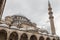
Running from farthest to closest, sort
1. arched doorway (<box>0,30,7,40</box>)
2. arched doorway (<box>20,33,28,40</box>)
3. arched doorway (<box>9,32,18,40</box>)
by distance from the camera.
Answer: arched doorway (<box>20,33,28,40</box>)
arched doorway (<box>9,32,18,40</box>)
arched doorway (<box>0,30,7,40</box>)

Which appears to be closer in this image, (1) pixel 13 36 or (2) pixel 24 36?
(1) pixel 13 36

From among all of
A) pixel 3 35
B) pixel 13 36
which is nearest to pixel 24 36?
pixel 13 36

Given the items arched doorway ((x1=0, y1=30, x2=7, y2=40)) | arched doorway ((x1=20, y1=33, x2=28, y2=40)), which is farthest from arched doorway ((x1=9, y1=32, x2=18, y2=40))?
arched doorway ((x1=20, y1=33, x2=28, y2=40))

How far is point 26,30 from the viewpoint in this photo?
20.5 m

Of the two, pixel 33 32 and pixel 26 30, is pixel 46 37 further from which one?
pixel 26 30

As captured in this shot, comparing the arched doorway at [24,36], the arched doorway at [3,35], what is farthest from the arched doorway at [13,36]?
the arched doorway at [24,36]

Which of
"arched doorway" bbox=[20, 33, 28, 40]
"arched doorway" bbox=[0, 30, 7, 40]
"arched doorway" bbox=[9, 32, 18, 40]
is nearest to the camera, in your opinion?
"arched doorway" bbox=[0, 30, 7, 40]

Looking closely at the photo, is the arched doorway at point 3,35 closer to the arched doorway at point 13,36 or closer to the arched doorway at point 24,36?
the arched doorway at point 13,36

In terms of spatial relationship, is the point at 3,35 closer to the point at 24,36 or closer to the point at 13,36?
the point at 13,36

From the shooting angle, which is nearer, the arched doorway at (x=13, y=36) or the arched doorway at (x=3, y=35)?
the arched doorway at (x=3, y=35)

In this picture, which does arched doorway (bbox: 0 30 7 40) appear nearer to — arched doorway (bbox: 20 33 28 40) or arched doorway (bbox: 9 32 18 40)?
arched doorway (bbox: 9 32 18 40)

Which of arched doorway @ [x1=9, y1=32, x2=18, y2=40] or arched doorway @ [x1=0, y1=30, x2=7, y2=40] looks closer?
arched doorway @ [x1=0, y1=30, x2=7, y2=40]

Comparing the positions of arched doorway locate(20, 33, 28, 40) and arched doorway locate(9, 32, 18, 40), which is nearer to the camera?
arched doorway locate(9, 32, 18, 40)

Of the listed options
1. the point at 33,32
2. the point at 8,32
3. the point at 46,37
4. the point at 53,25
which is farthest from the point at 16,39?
the point at 53,25
